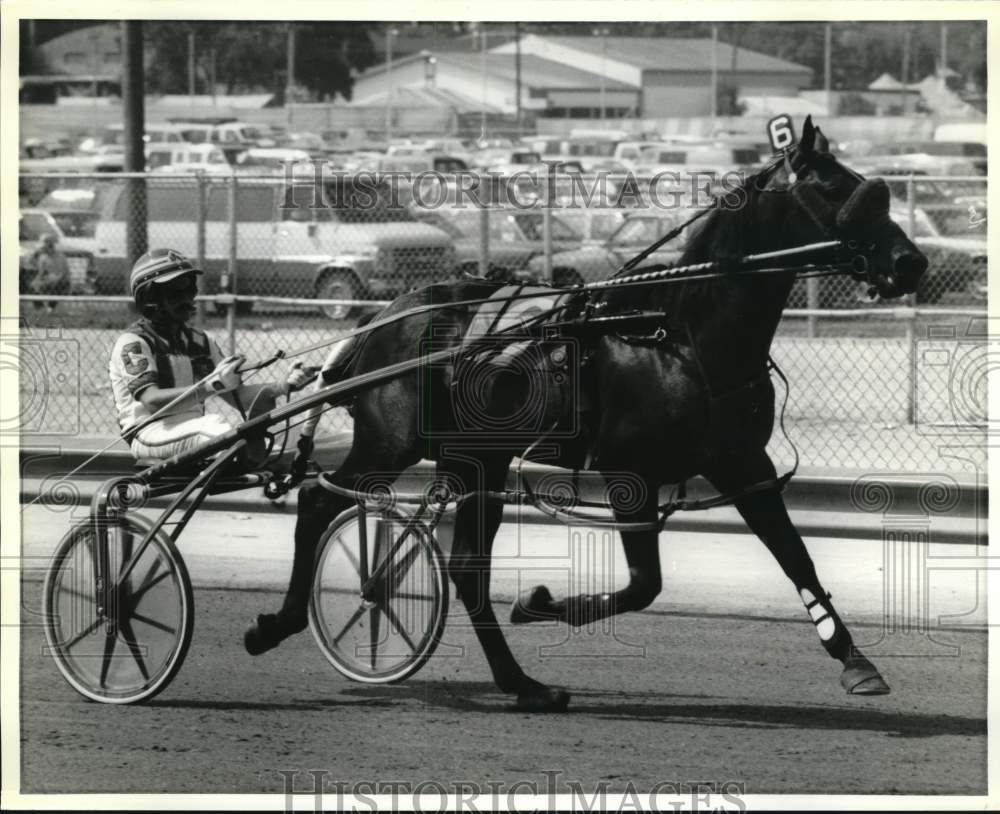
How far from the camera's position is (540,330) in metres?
6.69

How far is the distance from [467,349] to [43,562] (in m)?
3.44

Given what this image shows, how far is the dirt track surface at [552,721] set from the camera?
5734 millimetres

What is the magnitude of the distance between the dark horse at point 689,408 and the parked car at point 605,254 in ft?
25.6

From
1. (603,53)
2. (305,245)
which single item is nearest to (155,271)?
(305,245)

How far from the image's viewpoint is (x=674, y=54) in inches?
1726

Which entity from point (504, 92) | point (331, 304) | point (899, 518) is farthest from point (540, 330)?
point (504, 92)

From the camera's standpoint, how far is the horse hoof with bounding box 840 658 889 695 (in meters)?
6.21

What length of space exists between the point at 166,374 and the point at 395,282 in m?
8.94

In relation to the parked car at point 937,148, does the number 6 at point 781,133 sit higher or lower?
lower

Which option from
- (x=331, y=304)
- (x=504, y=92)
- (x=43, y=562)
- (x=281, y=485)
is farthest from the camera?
(x=504, y=92)

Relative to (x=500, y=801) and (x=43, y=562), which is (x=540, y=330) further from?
(x=43, y=562)

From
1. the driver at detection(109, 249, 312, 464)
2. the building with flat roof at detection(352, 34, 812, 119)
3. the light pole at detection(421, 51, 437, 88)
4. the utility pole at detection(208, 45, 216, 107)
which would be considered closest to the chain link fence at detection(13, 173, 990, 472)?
the driver at detection(109, 249, 312, 464)

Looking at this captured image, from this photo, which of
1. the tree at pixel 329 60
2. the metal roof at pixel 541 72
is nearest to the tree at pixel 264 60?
the tree at pixel 329 60

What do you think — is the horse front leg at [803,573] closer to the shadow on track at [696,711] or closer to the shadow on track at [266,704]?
the shadow on track at [696,711]
